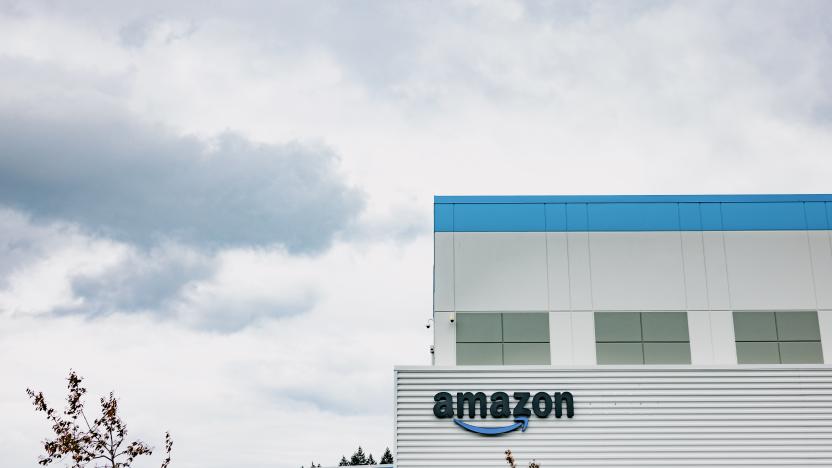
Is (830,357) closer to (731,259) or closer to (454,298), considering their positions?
(731,259)

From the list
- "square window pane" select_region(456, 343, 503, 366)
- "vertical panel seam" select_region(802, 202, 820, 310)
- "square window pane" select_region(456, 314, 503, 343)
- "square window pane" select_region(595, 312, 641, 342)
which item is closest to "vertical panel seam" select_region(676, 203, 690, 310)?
"square window pane" select_region(595, 312, 641, 342)

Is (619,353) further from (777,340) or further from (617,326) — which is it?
(777,340)

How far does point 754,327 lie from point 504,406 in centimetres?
803

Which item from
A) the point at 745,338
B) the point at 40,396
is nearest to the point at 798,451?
the point at 745,338

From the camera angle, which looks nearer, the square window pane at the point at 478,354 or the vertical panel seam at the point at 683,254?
the square window pane at the point at 478,354

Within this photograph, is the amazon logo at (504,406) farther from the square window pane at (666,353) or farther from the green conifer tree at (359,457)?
the green conifer tree at (359,457)

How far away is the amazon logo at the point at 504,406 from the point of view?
2409 centimetres

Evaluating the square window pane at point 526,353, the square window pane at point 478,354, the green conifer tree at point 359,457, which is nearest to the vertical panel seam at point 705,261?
the square window pane at point 526,353

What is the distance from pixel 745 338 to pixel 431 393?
933cm

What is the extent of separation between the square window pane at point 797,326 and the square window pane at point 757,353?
1.59ft

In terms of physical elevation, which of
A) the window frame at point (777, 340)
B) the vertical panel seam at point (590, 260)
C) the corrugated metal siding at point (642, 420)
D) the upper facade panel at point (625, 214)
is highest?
the upper facade panel at point (625, 214)

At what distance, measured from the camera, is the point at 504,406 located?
2416 cm

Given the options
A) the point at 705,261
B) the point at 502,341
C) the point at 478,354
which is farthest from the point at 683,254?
the point at 478,354

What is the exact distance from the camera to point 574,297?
26.8 metres
